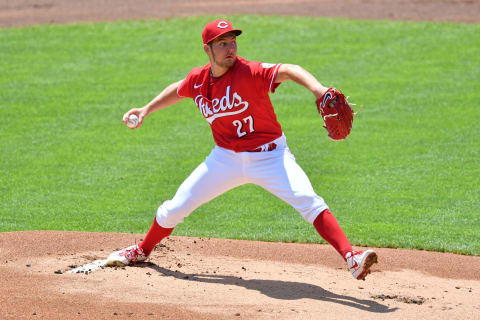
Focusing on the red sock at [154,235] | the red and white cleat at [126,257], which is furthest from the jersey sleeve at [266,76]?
the red and white cleat at [126,257]

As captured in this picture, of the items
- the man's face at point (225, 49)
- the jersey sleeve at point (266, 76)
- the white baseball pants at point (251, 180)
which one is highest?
the man's face at point (225, 49)

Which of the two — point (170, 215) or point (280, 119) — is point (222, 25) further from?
point (280, 119)

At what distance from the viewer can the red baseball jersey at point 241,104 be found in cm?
529

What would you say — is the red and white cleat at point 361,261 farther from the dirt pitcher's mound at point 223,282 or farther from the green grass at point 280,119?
the green grass at point 280,119

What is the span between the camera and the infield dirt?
4.85m

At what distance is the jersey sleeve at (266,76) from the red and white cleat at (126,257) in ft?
5.53

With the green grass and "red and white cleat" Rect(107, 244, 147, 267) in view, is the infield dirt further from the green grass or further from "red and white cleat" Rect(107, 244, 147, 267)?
the green grass

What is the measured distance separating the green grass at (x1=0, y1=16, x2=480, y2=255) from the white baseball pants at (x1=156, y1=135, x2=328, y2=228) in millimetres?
1639

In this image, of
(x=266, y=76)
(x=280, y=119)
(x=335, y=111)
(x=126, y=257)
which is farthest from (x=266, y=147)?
(x=280, y=119)

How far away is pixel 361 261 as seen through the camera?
4965 millimetres

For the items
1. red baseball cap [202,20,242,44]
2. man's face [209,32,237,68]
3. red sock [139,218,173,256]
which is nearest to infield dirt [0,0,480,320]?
red sock [139,218,173,256]

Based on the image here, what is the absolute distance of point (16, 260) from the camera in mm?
6059

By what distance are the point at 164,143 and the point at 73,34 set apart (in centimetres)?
630

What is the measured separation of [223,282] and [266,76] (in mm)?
1559
